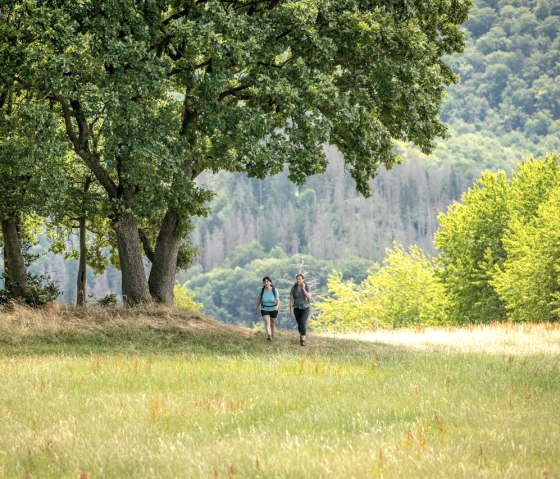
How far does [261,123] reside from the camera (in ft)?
80.8

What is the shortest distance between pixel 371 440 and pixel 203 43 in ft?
54.0

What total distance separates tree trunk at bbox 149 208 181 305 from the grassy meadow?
27.0 feet

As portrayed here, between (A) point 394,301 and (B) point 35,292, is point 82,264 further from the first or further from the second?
(A) point 394,301

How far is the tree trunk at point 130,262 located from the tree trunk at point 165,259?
1.07 meters

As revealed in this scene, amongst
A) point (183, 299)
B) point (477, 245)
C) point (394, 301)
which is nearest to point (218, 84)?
point (183, 299)

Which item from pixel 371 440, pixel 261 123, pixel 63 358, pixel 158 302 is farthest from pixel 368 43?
pixel 371 440

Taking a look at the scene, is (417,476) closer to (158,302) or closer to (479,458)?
(479,458)

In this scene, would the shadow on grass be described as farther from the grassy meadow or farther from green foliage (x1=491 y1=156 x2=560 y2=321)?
green foliage (x1=491 y1=156 x2=560 y2=321)

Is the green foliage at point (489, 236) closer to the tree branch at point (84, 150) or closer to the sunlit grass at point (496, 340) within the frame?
the sunlit grass at point (496, 340)

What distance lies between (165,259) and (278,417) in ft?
60.6

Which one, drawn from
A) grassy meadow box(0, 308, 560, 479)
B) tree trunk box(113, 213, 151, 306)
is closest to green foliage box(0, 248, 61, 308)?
tree trunk box(113, 213, 151, 306)

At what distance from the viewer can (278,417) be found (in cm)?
1156

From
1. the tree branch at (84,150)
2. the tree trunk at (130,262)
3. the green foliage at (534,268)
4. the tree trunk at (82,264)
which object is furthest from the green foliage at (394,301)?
the tree branch at (84,150)

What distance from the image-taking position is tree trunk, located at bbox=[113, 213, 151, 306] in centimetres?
2806
